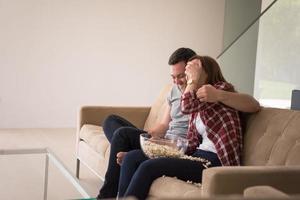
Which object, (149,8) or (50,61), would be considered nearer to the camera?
(50,61)

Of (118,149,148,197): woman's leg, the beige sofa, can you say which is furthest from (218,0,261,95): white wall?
(118,149,148,197): woman's leg

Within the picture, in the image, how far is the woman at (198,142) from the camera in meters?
2.04

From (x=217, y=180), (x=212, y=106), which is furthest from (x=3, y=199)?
(x=217, y=180)

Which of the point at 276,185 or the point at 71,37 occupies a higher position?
the point at 71,37

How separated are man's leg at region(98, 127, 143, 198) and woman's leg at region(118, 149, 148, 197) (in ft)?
0.82

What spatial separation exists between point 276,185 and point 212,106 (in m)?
0.65

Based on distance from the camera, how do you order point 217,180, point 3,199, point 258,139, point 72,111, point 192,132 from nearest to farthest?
point 217,180
point 258,139
point 192,132
point 3,199
point 72,111

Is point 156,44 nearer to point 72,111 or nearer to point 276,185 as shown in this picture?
point 72,111

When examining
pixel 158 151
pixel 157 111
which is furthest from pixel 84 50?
pixel 158 151

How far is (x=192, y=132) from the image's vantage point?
241 centimetres

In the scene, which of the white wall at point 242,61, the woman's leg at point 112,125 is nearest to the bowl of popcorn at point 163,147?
the woman's leg at point 112,125

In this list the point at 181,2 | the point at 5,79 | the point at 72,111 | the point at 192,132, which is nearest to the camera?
the point at 192,132

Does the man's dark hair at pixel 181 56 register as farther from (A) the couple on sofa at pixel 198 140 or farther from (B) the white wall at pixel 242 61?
(B) the white wall at pixel 242 61

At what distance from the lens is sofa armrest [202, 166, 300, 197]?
62.9 inches
